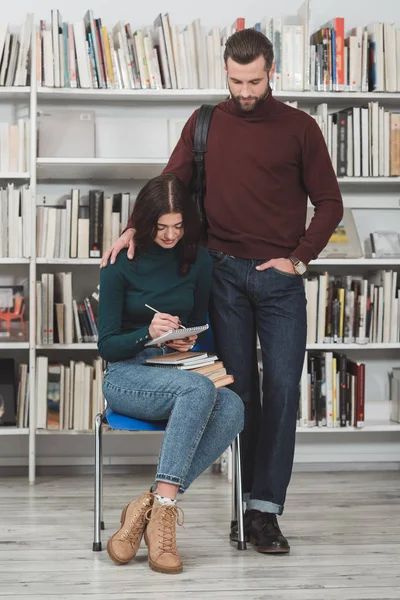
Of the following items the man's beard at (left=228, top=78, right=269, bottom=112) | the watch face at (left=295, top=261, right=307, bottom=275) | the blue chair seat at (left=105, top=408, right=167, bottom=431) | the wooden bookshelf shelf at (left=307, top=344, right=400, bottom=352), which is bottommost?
the blue chair seat at (left=105, top=408, right=167, bottom=431)

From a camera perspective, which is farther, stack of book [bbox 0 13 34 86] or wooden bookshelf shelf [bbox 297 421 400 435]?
wooden bookshelf shelf [bbox 297 421 400 435]

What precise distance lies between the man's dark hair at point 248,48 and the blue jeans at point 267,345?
0.57 metres

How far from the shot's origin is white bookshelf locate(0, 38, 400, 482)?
365cm

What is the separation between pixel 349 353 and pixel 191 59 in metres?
1.49

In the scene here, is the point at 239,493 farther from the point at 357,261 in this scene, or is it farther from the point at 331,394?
the point at 357,261

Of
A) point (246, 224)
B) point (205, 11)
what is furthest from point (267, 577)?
point (205, 11)

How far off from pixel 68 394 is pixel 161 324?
1418mm

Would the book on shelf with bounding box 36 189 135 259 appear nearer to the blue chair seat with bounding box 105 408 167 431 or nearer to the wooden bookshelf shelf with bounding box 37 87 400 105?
the wooden bookshelf shelf with bounding box 37 87 400 105

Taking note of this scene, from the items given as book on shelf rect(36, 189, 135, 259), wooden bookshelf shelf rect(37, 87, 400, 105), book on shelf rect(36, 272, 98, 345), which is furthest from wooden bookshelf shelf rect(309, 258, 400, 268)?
book on shelf rect(36, 272, 98, 345)

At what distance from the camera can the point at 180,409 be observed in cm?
236

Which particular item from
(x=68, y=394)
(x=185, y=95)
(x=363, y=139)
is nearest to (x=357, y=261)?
(x=363, y=139)

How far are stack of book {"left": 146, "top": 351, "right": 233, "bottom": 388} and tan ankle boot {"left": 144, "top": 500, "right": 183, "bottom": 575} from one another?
387 millimetres

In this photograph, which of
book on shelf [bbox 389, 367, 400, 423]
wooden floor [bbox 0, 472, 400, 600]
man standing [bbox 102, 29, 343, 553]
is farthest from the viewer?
book on shelf [bbox 389, 367, 400, 423]

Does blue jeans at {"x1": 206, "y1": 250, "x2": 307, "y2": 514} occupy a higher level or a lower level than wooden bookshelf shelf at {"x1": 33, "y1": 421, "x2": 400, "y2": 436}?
higher
